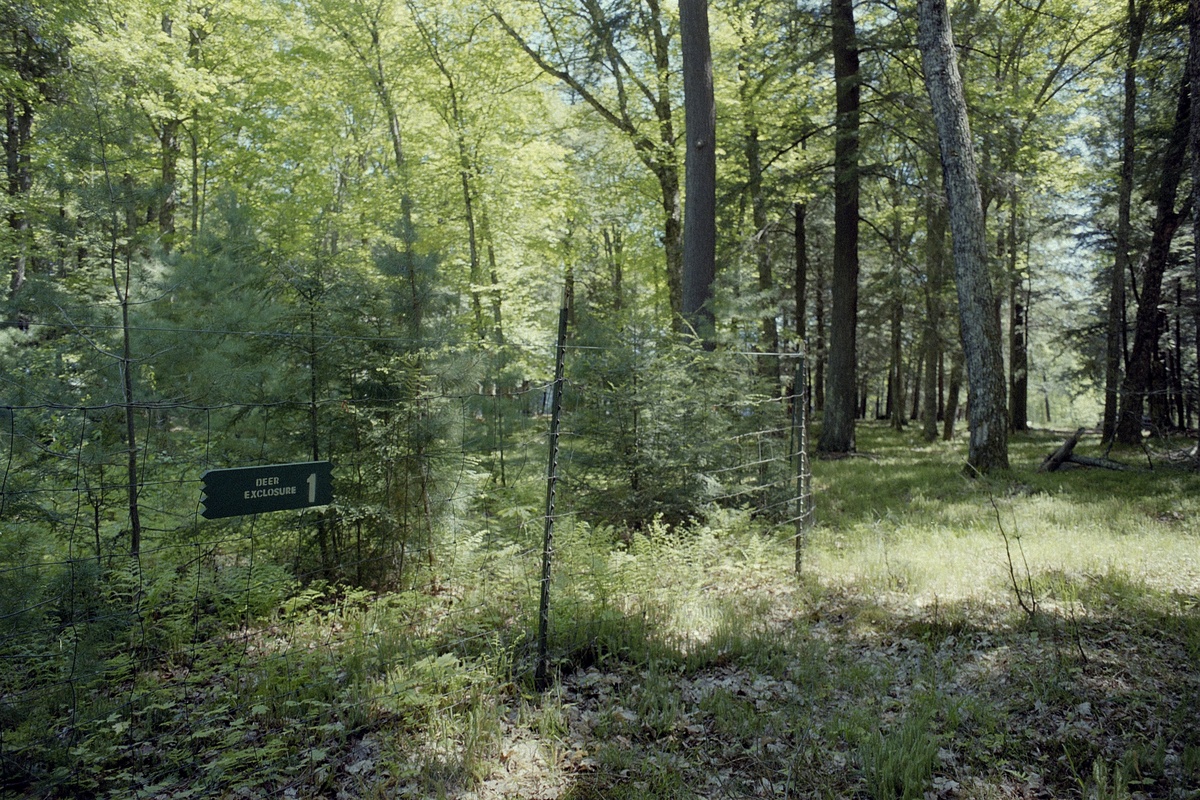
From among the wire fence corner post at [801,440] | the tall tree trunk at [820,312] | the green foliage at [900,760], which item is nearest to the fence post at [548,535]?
the green foliage at [900,760]

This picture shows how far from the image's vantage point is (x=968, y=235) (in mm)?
10172

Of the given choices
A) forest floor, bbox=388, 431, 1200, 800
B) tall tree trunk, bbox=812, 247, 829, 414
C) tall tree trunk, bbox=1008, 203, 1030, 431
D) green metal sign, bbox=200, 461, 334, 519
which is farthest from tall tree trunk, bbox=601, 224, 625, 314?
green metal sign, bbox=200, 461, 334, 519

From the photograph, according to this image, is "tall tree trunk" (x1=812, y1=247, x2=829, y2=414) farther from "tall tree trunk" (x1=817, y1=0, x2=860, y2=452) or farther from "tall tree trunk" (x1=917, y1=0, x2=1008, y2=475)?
"tall tree trunk" (x1=917, y1=0, x2=1008, y2=475)

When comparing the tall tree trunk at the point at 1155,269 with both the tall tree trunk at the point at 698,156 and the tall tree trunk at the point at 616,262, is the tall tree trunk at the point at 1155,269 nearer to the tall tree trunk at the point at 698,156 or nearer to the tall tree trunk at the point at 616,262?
the tall tree trunk at the point at 698,156

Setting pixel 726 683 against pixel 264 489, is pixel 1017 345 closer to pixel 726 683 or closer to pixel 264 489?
pixel 726 683

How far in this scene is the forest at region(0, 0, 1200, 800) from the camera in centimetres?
353

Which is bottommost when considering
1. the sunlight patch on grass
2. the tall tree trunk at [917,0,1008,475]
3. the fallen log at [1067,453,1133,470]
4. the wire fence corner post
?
the sunlight patch on grass

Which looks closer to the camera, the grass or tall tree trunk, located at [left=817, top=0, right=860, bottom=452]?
the grass

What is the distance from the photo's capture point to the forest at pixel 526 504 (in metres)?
3.53

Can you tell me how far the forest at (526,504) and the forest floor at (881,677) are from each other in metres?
0.03

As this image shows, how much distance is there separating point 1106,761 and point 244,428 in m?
6.23

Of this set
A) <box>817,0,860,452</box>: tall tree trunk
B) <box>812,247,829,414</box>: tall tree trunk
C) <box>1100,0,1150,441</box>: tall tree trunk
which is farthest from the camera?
<box>812,247,829,414</box>: tall tree trunk

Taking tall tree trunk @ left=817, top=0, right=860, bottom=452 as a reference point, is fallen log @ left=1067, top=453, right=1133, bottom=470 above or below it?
below

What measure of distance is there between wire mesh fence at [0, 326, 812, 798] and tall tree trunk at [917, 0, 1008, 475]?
4.73 metres
